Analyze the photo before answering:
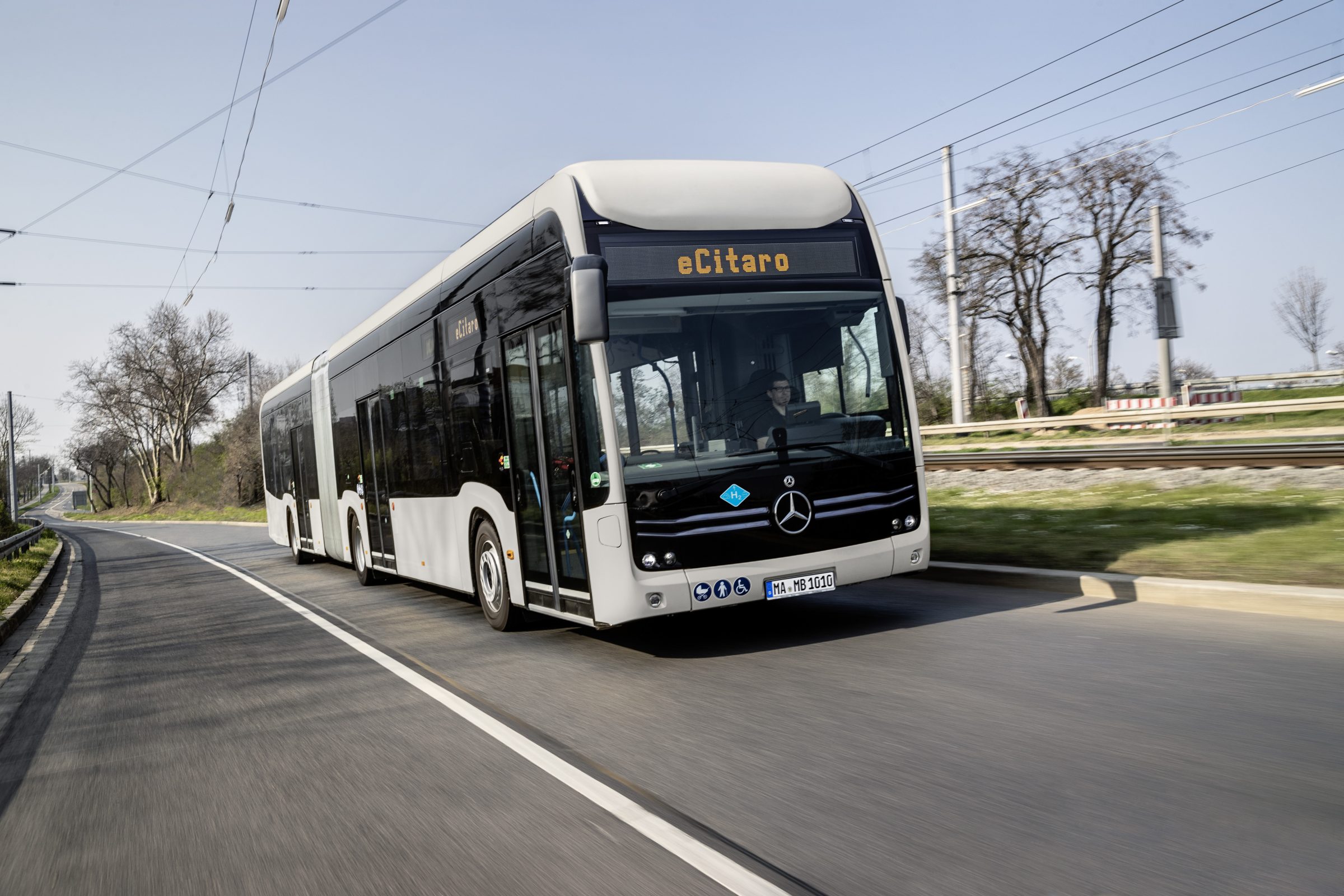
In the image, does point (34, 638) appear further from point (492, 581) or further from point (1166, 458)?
point (1166, 458)

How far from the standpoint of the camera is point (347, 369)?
15.0 meters

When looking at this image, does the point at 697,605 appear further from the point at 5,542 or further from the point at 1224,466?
the point at 5,542

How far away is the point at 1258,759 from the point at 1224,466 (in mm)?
12999

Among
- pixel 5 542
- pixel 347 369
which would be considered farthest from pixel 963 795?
pixel 5 542

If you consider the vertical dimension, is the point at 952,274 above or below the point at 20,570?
above

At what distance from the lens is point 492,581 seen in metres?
9.65

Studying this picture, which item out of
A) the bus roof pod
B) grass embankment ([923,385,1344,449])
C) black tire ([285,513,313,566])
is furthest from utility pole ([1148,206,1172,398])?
the bus roof pod

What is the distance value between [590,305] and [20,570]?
2087cm

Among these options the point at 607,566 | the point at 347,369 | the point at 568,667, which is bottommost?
the point at 568,667

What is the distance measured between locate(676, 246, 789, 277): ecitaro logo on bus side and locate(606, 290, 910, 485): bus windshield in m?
0.19

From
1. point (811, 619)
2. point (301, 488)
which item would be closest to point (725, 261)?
point (811, 619)

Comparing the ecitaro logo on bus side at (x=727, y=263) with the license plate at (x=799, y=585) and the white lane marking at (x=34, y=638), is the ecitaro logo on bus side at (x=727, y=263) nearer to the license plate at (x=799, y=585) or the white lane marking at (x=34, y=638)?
the license plate at (x=799, y=585)

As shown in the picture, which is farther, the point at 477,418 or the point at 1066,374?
the point at 1066,374

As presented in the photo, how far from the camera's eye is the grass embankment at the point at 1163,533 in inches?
344
